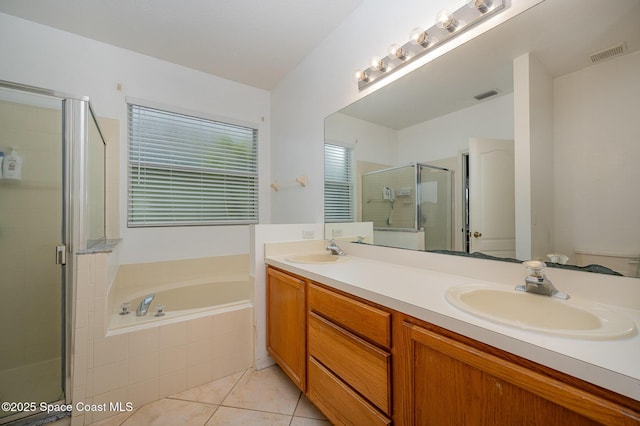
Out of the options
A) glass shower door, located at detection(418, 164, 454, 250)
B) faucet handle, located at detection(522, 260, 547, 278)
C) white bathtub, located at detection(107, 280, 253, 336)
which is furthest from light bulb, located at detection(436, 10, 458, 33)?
white bathtub, located at detection(107, 280, 253, 336)

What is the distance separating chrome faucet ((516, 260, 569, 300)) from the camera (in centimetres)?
85

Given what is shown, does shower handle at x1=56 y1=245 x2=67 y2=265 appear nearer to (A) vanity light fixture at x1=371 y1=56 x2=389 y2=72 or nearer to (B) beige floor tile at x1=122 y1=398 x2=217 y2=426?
(B) beige floor tile at x1=122 y1=398 x2=217 y2=426

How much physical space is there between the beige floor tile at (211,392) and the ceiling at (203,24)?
2.57m

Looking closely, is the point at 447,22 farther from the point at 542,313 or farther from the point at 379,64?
the point at 542,313

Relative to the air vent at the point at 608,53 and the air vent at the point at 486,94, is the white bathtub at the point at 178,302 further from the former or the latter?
the air vent at the point at 608,53

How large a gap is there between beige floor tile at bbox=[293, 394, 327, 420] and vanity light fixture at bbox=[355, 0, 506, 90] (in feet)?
6.68

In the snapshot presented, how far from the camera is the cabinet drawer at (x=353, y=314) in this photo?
0.91 m

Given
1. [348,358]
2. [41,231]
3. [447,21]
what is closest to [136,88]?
[41,231]

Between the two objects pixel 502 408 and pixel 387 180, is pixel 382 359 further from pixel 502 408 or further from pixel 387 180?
pixel 387 180

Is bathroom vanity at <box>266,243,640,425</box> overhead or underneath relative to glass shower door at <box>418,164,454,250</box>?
underneath

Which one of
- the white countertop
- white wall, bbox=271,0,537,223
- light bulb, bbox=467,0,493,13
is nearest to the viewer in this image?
the white countertop

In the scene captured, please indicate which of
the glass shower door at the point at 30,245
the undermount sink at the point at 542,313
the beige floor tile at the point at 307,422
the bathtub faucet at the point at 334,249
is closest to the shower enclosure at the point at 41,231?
the glass shower door at the point at 30,245

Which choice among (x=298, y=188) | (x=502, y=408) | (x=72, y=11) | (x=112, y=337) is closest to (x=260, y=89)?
(x=298, y=188)

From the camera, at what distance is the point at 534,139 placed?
101 cm
